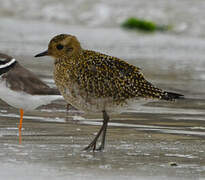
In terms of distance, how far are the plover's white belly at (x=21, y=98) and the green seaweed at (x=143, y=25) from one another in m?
10.5

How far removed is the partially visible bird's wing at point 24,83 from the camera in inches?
233

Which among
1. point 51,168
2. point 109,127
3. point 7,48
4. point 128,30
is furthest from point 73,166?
point 128,30

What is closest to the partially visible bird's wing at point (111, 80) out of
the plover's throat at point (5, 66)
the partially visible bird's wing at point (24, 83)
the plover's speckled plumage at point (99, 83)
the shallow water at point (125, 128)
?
the plover's speckled plumage at point (99, 83)

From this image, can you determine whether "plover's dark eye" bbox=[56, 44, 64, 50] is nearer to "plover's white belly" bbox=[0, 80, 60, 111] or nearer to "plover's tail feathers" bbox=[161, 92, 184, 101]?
"plover's white belly" bbox=[0, 80, 60, 111]

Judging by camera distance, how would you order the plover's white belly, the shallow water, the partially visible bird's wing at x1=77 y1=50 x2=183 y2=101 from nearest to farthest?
1. the shallow water
2. the partially visible bird's wing at x1=77 y1=50 x2=183 y2=101
3. the plover's white belly

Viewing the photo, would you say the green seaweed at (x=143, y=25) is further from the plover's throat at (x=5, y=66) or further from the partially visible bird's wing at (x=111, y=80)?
the partially visible bird's wing at (x=111, y=80)

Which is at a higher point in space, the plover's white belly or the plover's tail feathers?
the plover's tail feathers

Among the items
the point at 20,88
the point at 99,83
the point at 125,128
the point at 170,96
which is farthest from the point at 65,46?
the point at 125,128

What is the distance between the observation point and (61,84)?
521cm

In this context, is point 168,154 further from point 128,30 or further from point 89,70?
point 128,30

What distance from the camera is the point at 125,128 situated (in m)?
6.05

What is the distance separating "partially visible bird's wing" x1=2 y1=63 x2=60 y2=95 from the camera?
5.91 meters

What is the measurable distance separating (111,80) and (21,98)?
1229 mm

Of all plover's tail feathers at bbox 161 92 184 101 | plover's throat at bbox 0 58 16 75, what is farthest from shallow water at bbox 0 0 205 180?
plover's throat at bbox 0 58 16 75
